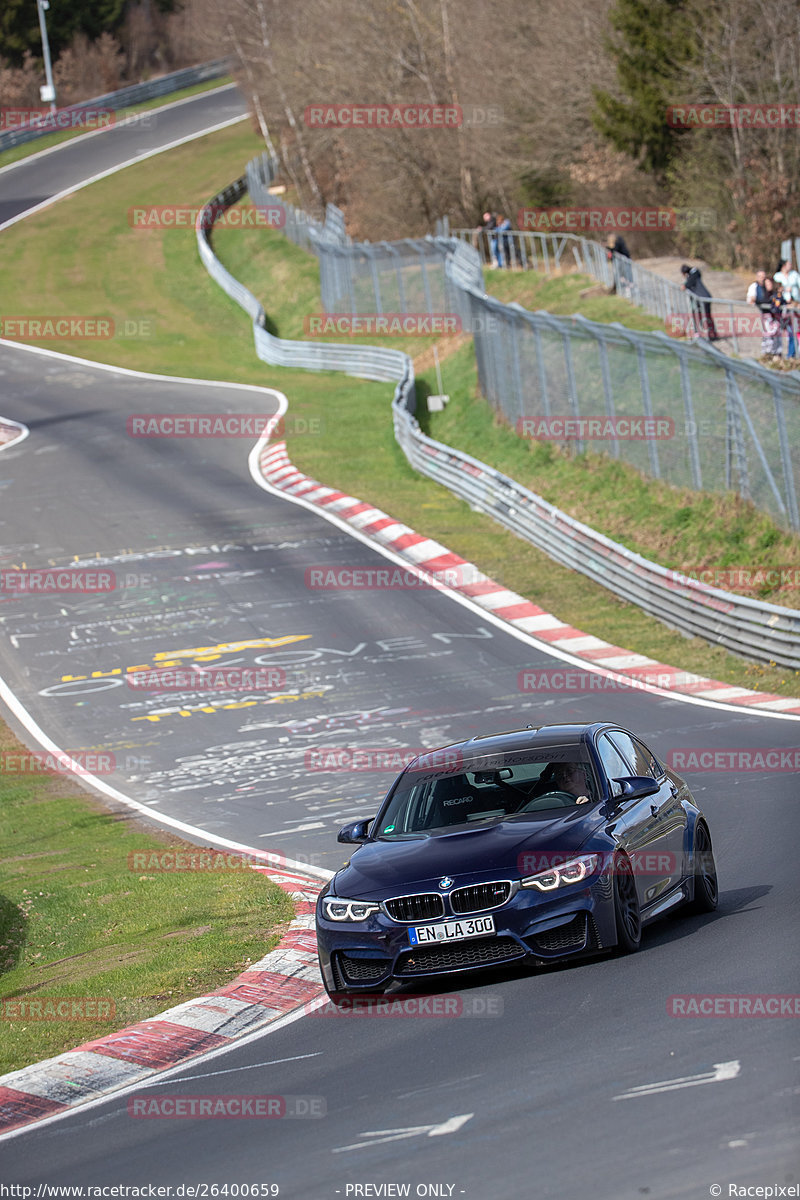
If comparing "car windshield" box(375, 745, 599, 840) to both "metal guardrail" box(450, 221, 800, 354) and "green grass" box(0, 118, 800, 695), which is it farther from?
"metal guardrail" box(450, 221, 800, 354)

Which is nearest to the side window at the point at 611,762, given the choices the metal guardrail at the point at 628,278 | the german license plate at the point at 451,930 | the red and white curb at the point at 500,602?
the german license plate at the point at 451,930

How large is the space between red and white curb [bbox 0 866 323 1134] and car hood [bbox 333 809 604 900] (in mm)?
890

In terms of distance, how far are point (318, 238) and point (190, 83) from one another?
48417 millimetres

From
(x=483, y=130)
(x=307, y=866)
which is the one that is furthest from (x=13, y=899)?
(x=483, y=130)

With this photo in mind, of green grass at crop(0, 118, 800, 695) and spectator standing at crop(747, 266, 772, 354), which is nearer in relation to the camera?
green grass at crop(0, 118, 800, 695)

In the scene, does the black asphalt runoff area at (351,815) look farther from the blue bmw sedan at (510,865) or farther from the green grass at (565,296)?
the green grass at (565,296)

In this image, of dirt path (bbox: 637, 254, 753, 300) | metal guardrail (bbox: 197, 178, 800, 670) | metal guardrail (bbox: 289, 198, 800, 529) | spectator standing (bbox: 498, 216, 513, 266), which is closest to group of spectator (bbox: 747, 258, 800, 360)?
metal guardrail (bbox: 289, 198, 800, 529)

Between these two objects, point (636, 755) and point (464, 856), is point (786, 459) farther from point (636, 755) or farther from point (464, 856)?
point (464, 856)

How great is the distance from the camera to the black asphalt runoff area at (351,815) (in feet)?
20.5

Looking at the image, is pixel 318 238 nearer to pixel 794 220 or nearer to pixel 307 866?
pixel 794 220

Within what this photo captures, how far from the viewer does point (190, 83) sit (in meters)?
99.1

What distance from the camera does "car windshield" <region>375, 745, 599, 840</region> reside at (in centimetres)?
962

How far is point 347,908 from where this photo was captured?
29.4 feet

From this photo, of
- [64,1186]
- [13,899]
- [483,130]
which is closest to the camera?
[64,1186]
